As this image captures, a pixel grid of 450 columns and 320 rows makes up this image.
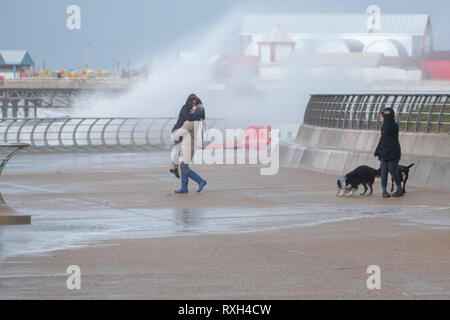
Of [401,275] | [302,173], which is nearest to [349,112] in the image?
[302,173]

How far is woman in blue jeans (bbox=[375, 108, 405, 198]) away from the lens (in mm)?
15352

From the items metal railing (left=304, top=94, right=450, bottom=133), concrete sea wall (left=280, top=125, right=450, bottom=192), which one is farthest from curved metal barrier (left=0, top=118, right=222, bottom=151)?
metal railing (left=304, top=94, right=450, bottom=133)

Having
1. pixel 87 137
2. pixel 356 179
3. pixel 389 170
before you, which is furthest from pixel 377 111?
pixel 87 137

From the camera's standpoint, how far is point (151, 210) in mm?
14070

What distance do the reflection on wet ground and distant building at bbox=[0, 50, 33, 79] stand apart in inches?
6318

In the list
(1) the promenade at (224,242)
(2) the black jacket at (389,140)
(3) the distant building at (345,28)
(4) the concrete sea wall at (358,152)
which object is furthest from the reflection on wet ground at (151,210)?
(3) the distant building at (345,28)

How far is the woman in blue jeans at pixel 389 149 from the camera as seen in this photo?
15352 mm

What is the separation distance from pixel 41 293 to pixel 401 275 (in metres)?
3.15

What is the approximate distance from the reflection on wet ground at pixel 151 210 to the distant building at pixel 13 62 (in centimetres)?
16048

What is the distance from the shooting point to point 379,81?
123 meters

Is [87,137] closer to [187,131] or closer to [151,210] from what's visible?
[187,131]

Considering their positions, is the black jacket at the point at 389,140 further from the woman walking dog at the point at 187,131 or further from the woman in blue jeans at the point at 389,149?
the woman walking dog at the point at 187,131

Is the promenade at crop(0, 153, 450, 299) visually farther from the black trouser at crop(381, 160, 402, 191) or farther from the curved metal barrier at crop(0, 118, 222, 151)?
the curved metal barrier at crop(0, 118, 222, 151)
